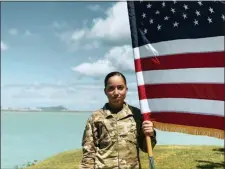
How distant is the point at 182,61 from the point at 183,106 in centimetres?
47

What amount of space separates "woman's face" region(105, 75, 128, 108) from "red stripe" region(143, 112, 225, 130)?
34cm

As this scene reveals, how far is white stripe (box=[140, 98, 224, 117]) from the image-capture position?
12.7ft

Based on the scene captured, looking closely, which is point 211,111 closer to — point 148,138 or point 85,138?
point 148,138

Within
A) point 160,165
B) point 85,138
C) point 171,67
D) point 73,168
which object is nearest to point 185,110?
point 171,67

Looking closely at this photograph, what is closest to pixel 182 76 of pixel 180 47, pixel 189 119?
pixel 180 47

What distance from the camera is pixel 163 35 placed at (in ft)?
13.6

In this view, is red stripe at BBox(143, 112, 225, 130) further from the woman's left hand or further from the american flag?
the woman's left hand

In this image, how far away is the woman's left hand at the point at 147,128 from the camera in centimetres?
372

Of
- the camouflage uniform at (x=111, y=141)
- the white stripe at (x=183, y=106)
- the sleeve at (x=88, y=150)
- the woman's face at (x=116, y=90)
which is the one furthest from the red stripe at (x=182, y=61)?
the sleeve at (x=88, y=150)

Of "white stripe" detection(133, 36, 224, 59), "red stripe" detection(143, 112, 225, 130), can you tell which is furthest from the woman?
"white stripe" detection(133, 36, 224, 59)

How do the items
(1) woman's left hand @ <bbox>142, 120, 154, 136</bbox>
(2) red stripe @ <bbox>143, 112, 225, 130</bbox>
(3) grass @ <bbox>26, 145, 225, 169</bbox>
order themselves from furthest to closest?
1. (3) grass @ <bbox>26, 145, 225, 169</bbox>
2. (2) red stripe @ <bbox>143, 112, 225, 130</bbox>
3. (1) woman's left hand @ <bbox>142, 120, 154, 136</bbox>

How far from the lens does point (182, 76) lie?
4.05 metres

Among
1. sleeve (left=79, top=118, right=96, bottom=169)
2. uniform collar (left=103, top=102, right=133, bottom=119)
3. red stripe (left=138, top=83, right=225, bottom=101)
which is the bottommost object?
sleeve (left=79, top=118, right=96, bottom=169)

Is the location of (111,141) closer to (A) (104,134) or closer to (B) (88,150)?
(A) (104,134)
